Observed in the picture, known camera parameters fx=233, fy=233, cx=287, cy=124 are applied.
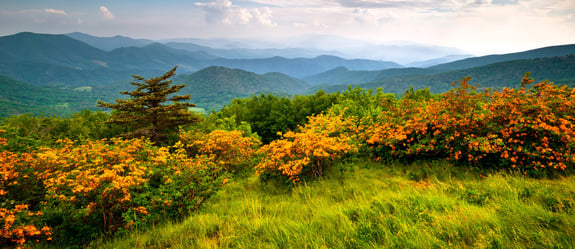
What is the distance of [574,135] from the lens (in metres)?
6.08

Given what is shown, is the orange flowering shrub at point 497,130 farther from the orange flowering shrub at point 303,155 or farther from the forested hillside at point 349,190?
the orange flowering shrub at point 303,155

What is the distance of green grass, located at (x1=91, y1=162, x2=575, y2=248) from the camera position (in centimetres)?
321

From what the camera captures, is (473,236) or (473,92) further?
(473,92)

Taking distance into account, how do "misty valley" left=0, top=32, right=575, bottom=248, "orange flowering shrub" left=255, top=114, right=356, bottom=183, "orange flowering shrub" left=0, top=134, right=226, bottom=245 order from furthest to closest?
"orange flowering shrub" left=255, top=114, right=356, bottom=183 → "orange flowering shrub" left=0, top=134, right=226, bottom=245 → "misty valley" left=0, top=32, right=575, bottom=248

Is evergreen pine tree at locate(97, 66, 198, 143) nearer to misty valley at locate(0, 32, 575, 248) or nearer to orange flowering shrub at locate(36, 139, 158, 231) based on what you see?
misty valley at locate(0, 32, 575, 248)

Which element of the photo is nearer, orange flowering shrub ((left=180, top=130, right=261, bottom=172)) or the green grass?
the green grass

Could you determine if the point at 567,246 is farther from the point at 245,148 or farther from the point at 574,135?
the point at 245,148

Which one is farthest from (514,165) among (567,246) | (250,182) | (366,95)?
(366,95)

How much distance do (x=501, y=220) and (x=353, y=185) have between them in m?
3.65

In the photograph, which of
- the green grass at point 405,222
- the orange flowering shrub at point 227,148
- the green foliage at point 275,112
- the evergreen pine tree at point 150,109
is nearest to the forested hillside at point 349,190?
the green grass at point 405,222

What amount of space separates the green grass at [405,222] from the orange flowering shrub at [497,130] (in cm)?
75

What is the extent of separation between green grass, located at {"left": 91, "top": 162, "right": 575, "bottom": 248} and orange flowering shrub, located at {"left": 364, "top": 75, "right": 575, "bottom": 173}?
752 millimetres

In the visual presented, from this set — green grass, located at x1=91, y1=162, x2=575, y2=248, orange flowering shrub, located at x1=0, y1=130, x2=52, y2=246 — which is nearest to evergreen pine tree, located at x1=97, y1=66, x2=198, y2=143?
orange flowering shrub, located at x1=0, y1=130, x2=52, y2=246

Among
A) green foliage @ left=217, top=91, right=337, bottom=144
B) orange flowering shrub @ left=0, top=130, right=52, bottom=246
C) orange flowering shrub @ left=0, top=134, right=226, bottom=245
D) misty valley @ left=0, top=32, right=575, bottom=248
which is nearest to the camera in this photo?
misty valley @ left=0, top=32, right=575, bottom=248
